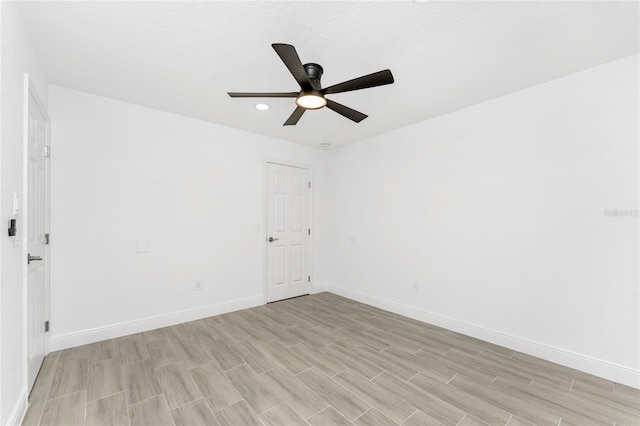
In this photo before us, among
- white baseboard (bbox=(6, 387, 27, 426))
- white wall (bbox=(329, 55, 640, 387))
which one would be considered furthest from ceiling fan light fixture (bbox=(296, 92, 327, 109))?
white baseboard (bbox=(6, 387, 27, 426))

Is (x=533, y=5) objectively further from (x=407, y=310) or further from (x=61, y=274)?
(x=61, y=274)

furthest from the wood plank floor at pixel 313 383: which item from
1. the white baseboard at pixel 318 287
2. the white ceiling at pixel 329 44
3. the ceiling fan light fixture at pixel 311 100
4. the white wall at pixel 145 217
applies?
the white ceiling at pixel 329 44

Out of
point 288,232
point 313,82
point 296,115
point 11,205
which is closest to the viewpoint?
point 11,205

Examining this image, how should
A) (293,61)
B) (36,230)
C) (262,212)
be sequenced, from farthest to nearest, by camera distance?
(262,212)
(36,230)
(293,61)

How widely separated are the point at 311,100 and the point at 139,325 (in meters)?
3.17

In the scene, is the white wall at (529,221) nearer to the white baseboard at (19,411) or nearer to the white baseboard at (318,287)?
the white baseboard at (318,287)

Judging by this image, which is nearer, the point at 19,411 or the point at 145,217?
the point at 19,411

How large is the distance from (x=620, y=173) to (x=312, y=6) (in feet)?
9.30

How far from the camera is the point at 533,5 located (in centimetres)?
173

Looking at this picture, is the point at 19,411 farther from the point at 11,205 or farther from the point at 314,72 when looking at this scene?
the point at 314,72

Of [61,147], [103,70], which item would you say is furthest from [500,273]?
[61,147]

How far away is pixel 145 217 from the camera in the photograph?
10.8 ft

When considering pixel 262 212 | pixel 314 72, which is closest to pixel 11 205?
pixel 314 72

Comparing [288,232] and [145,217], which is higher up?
[145,217]
